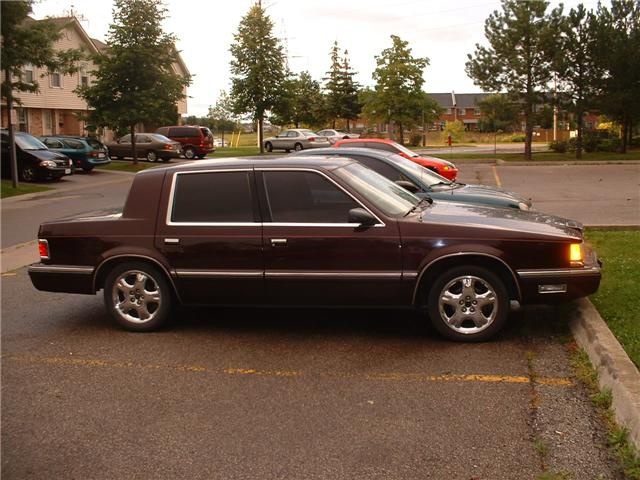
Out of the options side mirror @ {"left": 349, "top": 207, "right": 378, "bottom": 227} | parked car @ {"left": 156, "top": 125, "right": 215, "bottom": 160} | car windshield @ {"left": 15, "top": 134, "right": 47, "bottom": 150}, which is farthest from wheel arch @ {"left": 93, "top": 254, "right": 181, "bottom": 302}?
parked car @ {"left": 156, "top": 125, "right": 215, "bottom": 160}

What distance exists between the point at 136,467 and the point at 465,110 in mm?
114927

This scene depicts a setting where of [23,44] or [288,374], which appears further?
[23,44]

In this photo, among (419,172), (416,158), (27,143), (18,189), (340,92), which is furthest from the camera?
(340,92)

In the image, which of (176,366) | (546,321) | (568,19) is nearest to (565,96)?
(568,19)

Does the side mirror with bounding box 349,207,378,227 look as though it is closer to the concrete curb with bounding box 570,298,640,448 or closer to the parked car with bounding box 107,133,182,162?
the concrete curb with bounding box 570,298,640,448

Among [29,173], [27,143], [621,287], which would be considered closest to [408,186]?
[621,287]

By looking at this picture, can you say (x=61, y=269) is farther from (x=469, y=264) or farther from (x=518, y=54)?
(x=518, y=54)

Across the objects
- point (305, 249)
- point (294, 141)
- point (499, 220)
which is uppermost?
point (294, 141)

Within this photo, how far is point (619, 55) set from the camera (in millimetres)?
29219

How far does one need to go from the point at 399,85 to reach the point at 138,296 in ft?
139

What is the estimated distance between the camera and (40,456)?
3953 millimetres

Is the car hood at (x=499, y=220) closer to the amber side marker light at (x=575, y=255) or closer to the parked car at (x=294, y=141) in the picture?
the amber side marker light at (x=575, y=255)

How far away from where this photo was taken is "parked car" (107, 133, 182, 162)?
33.9m

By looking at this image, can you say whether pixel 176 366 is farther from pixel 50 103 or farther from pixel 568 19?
pixel 50 103
